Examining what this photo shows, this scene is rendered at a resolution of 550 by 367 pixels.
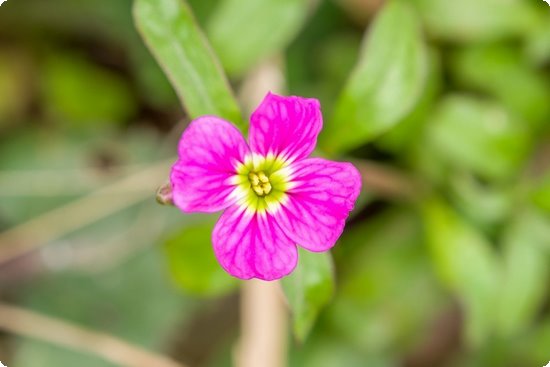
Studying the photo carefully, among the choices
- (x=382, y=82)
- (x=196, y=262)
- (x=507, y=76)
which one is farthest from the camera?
(x=507, y=76)

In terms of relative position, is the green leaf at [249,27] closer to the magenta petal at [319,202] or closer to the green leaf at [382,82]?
the green leaf at [382,82]

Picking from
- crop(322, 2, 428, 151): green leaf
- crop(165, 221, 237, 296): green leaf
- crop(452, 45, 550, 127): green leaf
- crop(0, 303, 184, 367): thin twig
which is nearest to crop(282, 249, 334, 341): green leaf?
crop(322, 2, 428, 151): green leaf

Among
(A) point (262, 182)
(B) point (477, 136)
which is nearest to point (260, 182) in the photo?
(A) point (262, 182)

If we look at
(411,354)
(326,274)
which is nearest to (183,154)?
(326,274)

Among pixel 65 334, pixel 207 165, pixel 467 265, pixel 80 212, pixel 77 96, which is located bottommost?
pixel 65 334

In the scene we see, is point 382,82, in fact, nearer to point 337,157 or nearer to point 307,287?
point 337,157

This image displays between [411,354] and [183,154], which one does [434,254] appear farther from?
[183,154]

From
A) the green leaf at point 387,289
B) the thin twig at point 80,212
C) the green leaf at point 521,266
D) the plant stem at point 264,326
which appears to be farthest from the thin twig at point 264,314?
the green leaf at point 521,266
